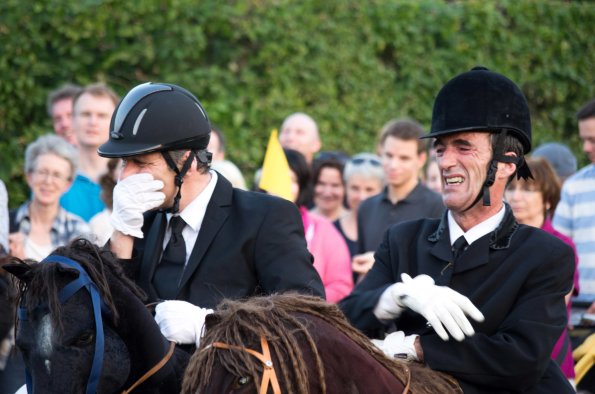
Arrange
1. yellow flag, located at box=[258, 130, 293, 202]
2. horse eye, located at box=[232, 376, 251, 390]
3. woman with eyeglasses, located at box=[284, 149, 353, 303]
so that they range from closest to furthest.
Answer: horse eye, located at box=[232, 376, 251, 390]
yellow flag, located at box=[258, 130, 293, 202]
woman with eyeglasses, located at box=[284, 149, 353, 303]

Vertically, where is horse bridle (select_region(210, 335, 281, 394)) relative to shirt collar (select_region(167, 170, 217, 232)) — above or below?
below

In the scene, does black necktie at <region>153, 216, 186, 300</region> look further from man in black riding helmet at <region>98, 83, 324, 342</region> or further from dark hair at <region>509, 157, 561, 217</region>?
dark hair at <region>509, 157, 561, 217</region>

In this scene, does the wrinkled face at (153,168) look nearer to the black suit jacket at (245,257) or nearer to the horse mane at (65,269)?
the black suit jacket at (245,257)

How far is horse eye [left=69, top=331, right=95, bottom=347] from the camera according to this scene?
162 inches

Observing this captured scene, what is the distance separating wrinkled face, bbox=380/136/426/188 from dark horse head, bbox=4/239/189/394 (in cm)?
494

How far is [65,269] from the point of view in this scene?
13.6ft

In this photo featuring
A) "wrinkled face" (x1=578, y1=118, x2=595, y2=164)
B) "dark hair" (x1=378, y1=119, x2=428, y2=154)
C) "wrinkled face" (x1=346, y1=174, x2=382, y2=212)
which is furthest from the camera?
"wrinkled face" (x1=346, y1=174, x2=382, y2=212)

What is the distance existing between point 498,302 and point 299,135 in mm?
6707

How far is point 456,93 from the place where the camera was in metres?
4.98

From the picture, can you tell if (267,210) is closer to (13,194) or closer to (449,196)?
(449,196)

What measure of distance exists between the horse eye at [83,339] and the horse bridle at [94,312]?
4 centimetres

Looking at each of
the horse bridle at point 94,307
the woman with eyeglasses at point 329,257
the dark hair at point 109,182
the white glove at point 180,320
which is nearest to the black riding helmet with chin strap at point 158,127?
the white glove at point 180,320

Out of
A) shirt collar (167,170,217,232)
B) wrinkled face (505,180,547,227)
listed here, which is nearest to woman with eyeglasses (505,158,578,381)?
→ wrinkled face (505,180,547,227)

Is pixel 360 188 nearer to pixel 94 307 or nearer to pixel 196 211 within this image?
pixel 196 211
